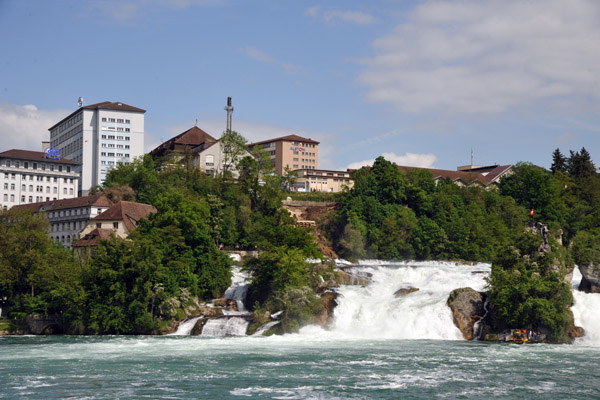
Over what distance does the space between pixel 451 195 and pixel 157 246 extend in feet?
194

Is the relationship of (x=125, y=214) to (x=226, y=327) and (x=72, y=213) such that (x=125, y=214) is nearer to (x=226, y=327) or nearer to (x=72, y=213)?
(x=72, y=213)

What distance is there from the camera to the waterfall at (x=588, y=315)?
50.8 m

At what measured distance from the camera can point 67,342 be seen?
51.0 meters

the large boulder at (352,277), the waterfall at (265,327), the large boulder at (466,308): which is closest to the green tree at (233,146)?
the large boulder at (352,277)

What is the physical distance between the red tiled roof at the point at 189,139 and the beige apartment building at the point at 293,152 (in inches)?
1109

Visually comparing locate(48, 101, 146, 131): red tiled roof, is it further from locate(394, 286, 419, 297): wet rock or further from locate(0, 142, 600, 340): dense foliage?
locate(394, 286, 419, 297): wet rock

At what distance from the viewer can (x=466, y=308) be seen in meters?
54.7

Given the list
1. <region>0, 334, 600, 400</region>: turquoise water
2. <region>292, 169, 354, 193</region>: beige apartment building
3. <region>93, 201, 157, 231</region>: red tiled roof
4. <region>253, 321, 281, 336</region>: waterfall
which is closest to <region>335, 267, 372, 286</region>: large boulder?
<region>253, 321, 281, 336</region>: waterfall

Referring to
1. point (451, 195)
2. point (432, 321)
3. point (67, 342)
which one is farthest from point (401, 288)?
point (451, 195)

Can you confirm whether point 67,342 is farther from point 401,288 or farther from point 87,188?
point 87,188

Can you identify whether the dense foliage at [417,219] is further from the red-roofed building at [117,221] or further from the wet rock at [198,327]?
the wet rock at [198,327]

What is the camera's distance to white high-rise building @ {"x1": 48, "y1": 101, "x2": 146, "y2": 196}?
13725 cm

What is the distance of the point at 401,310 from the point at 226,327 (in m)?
14.3

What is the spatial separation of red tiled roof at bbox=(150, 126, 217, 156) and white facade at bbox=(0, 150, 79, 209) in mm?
16931
